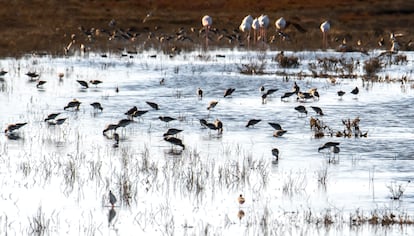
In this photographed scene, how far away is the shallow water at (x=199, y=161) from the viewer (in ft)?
36.7

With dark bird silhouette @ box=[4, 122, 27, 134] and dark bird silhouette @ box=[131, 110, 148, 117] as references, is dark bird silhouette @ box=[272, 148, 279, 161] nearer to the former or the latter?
dark bird silhouette @ box=[131, 110, 148, 117]

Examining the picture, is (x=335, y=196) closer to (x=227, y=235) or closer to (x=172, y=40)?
(x=227, y=235)

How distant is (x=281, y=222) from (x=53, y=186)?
376 cm

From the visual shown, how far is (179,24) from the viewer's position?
181ft

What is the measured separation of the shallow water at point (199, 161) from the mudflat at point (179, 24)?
1409 cm

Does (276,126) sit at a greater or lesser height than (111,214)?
greater

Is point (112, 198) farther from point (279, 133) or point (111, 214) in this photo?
point (279, 133)

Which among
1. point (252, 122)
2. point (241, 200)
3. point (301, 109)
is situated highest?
point (301, 109)

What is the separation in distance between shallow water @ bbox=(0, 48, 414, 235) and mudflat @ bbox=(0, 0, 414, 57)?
14.1m

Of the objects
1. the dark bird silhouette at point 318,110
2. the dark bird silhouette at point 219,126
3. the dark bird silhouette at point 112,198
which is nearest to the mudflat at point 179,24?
the dark bird silhouette at point 318,110

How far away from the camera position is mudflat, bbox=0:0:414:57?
42.6 metres

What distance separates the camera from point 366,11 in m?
Answer: 57.0

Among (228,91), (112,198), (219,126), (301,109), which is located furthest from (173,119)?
(112,198)

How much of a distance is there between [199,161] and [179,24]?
40.6m
